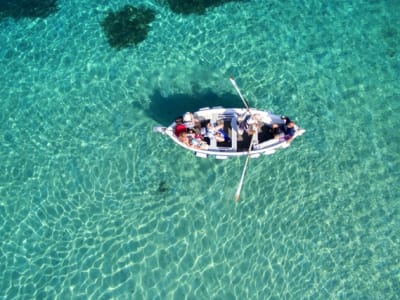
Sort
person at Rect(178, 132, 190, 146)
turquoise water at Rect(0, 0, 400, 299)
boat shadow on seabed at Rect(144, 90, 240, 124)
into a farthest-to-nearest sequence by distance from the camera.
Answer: boat shadow on seabed at Rect(144, 90, 240, 124) → person at Rect(178, 132, 190, 146) → turquoise water at Rect(0, 0, 400, 299)

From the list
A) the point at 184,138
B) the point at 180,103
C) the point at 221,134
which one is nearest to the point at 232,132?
the point at 221,134

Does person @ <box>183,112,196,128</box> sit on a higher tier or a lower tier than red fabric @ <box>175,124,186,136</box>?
higher

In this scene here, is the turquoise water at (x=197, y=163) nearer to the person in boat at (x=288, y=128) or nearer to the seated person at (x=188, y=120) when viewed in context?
the person in boat at (x=288, y=128)

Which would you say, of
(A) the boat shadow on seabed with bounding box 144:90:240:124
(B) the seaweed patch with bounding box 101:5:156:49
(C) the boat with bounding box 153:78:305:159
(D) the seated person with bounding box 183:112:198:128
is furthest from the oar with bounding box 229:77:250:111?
(B) the seaweed patch with bounding box 101:5:156:49

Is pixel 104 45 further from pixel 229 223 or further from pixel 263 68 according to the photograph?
pixel 229 223

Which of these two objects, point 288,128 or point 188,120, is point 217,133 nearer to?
point 188,120

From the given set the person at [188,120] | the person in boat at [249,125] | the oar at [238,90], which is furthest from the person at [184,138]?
the oar at [238,90]

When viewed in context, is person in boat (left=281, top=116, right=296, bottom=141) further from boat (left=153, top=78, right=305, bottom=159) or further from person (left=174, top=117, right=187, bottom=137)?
person (left=174, top=117, right=187, bottom=137)
